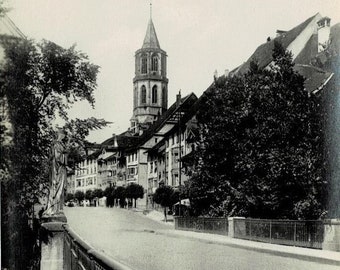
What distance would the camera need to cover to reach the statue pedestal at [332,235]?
18275 mm

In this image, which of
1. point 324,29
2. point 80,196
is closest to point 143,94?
point 80,196

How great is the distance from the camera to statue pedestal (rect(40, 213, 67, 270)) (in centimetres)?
1146

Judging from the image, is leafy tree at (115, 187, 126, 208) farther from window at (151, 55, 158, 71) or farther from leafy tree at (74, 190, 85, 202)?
window at (151, 55, 158, 71)

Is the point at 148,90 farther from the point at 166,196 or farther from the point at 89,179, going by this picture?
the point at 166,196

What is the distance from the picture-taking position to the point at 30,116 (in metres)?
14.5

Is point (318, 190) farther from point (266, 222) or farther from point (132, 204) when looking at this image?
point (132, 204)

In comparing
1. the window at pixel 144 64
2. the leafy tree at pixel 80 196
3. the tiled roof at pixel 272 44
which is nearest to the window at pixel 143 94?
A: the window at pixel 144 64

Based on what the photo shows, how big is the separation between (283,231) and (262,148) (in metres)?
4.43

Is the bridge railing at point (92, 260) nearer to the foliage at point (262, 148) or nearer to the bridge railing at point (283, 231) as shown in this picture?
the bridge railing at point (283, 231)

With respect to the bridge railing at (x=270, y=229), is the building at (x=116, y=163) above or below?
above

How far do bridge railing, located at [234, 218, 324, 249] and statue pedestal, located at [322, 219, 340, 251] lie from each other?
0.25 m

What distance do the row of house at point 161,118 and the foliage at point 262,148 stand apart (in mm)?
1703

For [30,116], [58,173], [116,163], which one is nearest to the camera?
[58,173]

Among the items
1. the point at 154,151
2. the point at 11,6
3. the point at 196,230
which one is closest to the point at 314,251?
the point at 11,6
